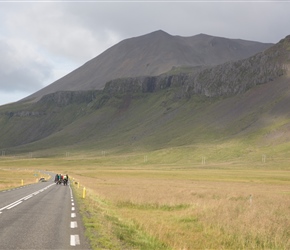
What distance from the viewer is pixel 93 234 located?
14656 millimetres

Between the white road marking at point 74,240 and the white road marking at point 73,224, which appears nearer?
the white road marking at point 74,240

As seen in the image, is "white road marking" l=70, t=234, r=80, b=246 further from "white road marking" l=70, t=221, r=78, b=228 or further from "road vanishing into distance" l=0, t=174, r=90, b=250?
"white road marking" l=70, t=221, r=78, b=228

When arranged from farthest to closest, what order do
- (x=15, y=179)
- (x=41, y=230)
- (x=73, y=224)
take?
(x=15, y=179), (x=73, y=224), (x=41, y=230)

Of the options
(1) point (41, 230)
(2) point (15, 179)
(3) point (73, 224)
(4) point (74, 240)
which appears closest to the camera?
(4) point (74, 240)

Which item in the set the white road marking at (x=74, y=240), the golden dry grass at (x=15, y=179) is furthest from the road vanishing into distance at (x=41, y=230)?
the golden dry grass at (x=15, y=179)

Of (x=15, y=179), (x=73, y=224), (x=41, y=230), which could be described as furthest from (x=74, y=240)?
(x=15, y=179)

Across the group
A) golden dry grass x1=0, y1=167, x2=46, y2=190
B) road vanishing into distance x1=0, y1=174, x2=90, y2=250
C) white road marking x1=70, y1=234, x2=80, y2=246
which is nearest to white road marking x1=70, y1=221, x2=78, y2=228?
road vanishing into distance x1=0, y1=174, x2=90, y2=250

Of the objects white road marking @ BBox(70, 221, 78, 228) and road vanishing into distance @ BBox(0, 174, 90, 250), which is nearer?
road vanishing into distance @ BBox(0, 174, 90, 250)

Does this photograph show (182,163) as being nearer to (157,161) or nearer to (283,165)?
(157,161)

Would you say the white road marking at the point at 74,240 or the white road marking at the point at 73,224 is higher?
the white road marking at the point at 74,240

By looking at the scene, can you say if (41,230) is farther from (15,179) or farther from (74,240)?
(15,179)

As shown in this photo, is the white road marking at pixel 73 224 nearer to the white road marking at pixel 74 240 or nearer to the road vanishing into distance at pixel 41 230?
the road vanishing into distance at pixel 41 230

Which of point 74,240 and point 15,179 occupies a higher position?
point 74,240

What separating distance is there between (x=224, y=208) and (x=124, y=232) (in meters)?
9.71
